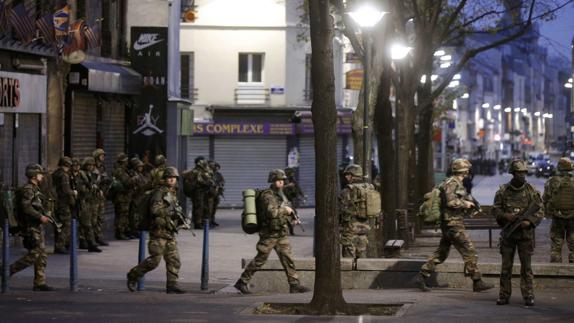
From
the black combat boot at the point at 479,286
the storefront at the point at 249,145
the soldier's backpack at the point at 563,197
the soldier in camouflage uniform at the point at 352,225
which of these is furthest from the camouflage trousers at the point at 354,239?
the storefront at the point at 249,145

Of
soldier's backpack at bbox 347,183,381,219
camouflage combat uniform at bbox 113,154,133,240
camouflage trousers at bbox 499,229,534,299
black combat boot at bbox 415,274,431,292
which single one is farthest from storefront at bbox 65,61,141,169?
camouflage trousers at bbox 499,229,534,299

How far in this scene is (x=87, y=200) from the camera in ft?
82.1

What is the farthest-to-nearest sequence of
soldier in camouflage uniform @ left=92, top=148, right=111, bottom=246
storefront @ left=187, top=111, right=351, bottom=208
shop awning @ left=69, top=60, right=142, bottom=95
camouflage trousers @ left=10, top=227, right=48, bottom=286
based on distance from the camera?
storefront @ left=187, top=111, right=351, bottom=208, shop awning @ left=69, top=60, right=142, bottom=95, soldier in camouflage uniform @ left=92, top=148, right=111, bottom=246, camouflage trousers @ left=10, top=227, right=48, bottom=286

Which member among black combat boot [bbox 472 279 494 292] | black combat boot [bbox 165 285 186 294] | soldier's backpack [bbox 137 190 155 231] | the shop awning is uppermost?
the shop awning

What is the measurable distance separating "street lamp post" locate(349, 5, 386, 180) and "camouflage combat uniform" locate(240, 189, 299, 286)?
4.12 m

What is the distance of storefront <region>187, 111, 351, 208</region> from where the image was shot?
1943 inches

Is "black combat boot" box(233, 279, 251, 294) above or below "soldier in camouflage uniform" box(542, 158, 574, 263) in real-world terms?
below

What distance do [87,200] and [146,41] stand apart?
9.41m

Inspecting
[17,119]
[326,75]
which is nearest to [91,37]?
[17,119]

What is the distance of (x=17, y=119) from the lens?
88.1ft

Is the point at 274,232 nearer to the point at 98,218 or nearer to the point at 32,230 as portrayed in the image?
the point at 32,230

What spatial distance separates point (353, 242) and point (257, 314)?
388cm

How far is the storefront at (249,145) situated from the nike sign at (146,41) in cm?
1523

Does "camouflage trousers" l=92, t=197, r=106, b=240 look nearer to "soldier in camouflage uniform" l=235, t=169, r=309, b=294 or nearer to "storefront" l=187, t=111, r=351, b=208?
"soldier in camouflage uniform" l=235, t=169, r=309, b=294
